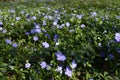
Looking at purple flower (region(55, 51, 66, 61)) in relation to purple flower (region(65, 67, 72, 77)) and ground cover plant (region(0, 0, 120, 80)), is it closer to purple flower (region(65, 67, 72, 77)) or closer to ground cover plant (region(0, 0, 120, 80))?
ground cover plant (region(0, 0, 120, 80))

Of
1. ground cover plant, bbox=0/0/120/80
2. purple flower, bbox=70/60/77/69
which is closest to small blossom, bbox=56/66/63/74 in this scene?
ground cover plant, bbox=0/0/120/80

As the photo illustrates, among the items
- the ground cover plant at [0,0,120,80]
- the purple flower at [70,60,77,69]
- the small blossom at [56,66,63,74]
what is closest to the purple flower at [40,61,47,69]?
the ground cover plant at [0,0,120,80]

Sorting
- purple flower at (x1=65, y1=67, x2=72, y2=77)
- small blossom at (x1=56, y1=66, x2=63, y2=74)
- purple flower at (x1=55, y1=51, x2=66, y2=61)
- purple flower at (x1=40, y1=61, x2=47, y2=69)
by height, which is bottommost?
purple flower at (x1=65, y1=67, x2=72, y2=77)

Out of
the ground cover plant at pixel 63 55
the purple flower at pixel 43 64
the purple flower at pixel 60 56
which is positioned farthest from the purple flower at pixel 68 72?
the purple flower at pixel 43 64

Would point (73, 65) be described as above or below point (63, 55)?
below

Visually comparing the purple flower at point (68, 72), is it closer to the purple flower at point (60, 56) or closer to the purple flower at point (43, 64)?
the purple flower at point (60, 56)

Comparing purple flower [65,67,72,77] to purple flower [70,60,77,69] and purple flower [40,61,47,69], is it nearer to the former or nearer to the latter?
purple flower [70,60,77,69]

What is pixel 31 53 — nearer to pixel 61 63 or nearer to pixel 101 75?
→ pixel 61 63

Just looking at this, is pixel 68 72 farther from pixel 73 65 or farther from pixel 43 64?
pixel 43 64

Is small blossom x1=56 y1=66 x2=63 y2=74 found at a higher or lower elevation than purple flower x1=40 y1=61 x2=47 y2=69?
lower

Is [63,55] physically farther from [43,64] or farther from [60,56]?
[43,64]

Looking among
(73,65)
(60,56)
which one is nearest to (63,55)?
(60,56)

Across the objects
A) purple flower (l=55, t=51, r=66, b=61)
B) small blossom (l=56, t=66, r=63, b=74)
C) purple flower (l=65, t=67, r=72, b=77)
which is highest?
purple flower (l=55, t=51, r=66, b=61)

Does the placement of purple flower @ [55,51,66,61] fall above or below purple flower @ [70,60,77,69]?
above
